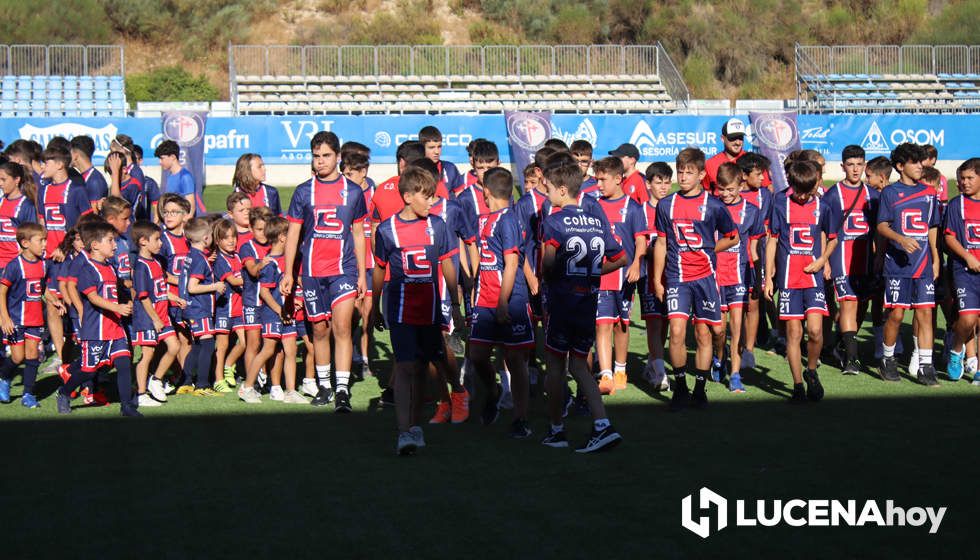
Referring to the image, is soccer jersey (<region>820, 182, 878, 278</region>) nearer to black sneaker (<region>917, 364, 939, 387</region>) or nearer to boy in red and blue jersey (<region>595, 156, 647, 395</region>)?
black sneaker (<region>917, 364, 939, 387</region>)

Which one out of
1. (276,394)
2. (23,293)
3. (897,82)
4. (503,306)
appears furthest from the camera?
(897,82)

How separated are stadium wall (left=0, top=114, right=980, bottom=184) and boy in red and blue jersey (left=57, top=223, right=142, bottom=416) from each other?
1744cm

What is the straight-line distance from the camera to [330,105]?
1267 inches

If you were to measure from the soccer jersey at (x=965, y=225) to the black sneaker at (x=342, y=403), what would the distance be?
5.32m

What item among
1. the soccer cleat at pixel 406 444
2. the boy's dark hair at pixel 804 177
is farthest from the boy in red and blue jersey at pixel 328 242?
the boy's dark hair at pixel 804 177

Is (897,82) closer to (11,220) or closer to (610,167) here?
(610,167)

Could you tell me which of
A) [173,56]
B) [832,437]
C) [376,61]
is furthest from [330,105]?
[832,437]

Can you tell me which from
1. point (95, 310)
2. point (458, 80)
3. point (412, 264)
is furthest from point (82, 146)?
point (458, 80)

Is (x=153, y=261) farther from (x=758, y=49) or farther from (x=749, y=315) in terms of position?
(x=758, y=49)

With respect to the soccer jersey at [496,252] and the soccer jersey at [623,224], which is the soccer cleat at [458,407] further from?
the soccer jersey at [623,224]

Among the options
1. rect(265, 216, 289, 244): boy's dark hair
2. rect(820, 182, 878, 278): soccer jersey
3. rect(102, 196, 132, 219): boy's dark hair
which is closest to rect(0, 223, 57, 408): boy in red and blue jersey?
rect(102, 196, 132, 219): boy's dark hair

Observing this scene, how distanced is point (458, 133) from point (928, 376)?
18695 millimetres

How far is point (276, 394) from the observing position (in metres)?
9.17

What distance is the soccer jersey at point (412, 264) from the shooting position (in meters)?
7.39
